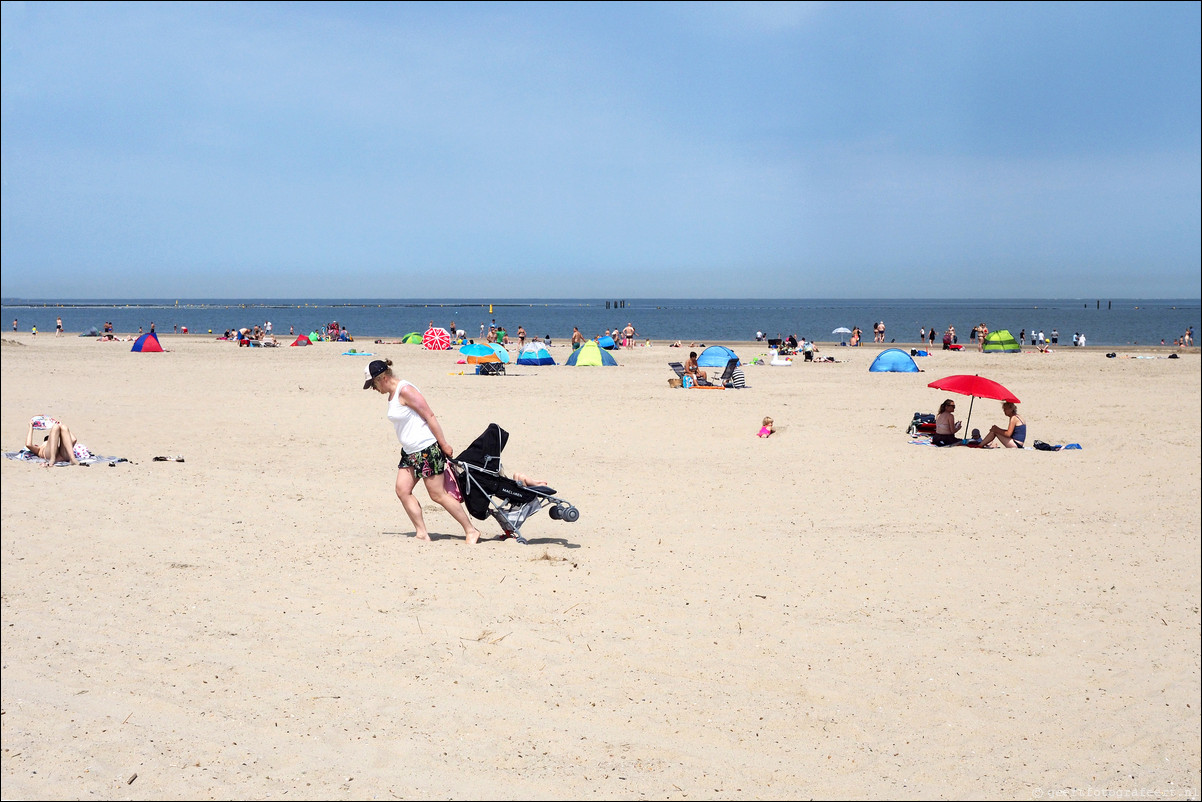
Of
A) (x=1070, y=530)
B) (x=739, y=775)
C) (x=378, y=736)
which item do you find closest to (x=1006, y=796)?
(x=739, y=775)

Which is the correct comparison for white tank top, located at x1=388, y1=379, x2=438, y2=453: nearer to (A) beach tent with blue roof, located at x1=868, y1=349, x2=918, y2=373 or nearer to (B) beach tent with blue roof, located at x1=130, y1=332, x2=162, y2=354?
(A) beach tent with blue roof, located at x1=868, y1=349, x2=918, y2=373

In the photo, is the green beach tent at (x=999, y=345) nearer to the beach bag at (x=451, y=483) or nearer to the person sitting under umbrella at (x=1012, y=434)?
the person sitting under umbrella at (x=1012, y=434)

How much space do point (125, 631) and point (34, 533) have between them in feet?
6.97

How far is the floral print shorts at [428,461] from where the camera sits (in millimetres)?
7750

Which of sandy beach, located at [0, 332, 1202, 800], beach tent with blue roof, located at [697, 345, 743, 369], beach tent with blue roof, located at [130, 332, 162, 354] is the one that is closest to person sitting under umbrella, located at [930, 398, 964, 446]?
sandy beach, located at [0, 332, 1202, 800]

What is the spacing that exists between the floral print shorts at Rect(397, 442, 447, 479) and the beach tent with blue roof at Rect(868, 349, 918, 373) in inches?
930

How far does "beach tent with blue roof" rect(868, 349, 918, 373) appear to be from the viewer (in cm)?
2938

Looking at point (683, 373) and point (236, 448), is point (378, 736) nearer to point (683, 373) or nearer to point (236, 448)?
point (236, 448)

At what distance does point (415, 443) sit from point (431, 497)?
533 millimetres

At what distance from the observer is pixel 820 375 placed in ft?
93.1

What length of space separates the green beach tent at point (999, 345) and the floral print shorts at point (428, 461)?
37757 mm

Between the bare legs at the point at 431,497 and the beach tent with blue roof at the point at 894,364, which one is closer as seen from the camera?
the bare legs at the point at 431,497

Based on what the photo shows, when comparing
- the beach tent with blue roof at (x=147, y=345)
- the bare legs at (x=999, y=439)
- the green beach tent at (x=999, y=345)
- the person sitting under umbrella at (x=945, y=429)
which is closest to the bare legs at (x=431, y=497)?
the person sitting under umbrella at (x=945, y=429)

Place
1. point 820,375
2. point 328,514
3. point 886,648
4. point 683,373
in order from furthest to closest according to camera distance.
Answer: point 820,375 → point 683,373 → point 328,514 → point 886,648
